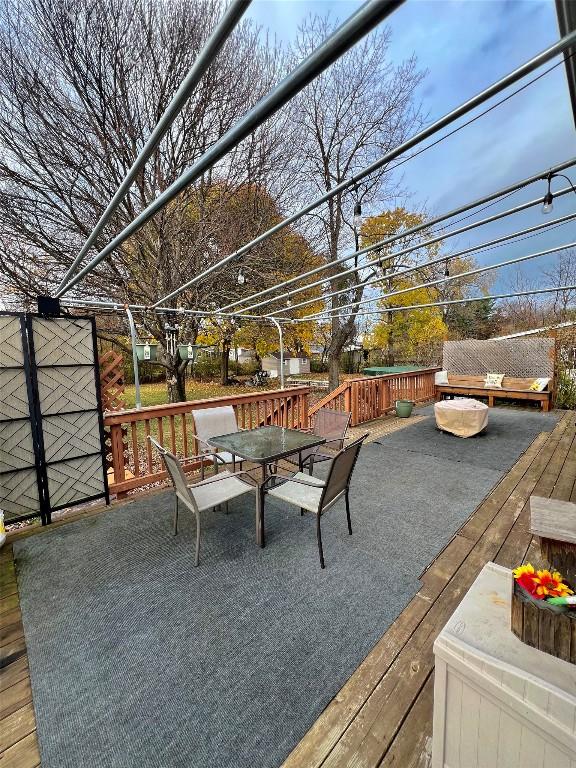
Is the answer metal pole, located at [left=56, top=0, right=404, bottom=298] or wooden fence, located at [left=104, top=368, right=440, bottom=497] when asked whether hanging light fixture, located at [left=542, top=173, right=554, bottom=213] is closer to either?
metal pole, located at [left=56, top=0, right=404, bottom=298]

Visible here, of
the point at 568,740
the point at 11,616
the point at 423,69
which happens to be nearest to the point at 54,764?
the point at 11,616

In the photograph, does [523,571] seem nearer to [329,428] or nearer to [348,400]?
[329,428]

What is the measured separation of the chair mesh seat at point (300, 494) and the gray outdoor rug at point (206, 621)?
35 centimetres

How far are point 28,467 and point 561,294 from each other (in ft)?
51.5

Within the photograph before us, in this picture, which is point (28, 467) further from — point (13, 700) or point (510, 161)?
point (510, 161)

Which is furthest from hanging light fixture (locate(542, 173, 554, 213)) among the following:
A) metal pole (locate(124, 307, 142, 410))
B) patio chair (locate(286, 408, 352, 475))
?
metal pole (locate(124, 307, 142, 410))

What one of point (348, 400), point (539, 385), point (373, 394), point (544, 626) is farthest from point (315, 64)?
point (539, 385)

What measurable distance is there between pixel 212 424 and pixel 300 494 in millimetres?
1589

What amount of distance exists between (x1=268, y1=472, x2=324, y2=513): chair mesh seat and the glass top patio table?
0.27 metres

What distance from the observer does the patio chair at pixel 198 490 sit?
2.34 m

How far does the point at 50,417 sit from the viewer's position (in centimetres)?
301

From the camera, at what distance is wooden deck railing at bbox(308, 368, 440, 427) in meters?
6.41

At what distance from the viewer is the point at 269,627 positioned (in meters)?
1.83

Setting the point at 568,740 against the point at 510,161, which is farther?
the point at 510,161
